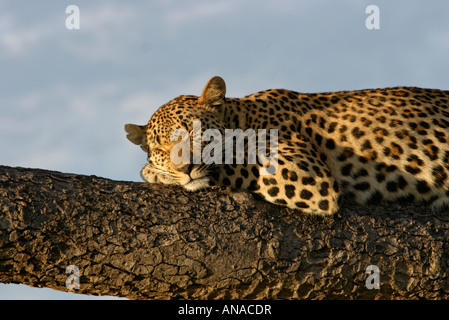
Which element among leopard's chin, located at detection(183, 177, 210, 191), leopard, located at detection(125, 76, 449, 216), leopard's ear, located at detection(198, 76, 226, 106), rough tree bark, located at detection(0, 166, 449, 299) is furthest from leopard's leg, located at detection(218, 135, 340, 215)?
leopard's ear, located at detection(198, 76, 226, 106)

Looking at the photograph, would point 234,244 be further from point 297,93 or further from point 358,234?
point 297,93

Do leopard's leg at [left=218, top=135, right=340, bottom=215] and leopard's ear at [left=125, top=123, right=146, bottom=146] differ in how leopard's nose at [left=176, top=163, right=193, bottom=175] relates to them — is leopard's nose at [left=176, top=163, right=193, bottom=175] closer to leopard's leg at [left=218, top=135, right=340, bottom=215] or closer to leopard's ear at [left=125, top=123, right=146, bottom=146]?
leopard's leg at [left=218, top=135, right=340, bottom=215]

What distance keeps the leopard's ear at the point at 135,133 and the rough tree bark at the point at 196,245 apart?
1.67 m

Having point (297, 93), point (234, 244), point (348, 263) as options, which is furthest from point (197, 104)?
point (348, 263)

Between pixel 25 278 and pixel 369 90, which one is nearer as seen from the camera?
pixel 25 278

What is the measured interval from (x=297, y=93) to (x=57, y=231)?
14.7ft

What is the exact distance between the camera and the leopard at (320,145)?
770 centimetres

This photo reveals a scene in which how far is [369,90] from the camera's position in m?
9.42

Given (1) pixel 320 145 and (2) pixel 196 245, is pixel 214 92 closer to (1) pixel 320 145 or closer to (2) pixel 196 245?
(1) pixel 320 145

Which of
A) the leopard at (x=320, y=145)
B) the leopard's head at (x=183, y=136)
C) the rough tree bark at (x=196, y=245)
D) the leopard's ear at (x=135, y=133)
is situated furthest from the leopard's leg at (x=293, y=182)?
the leopard's ear at (x=135, y=133)

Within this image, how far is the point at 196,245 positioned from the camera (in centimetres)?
677
